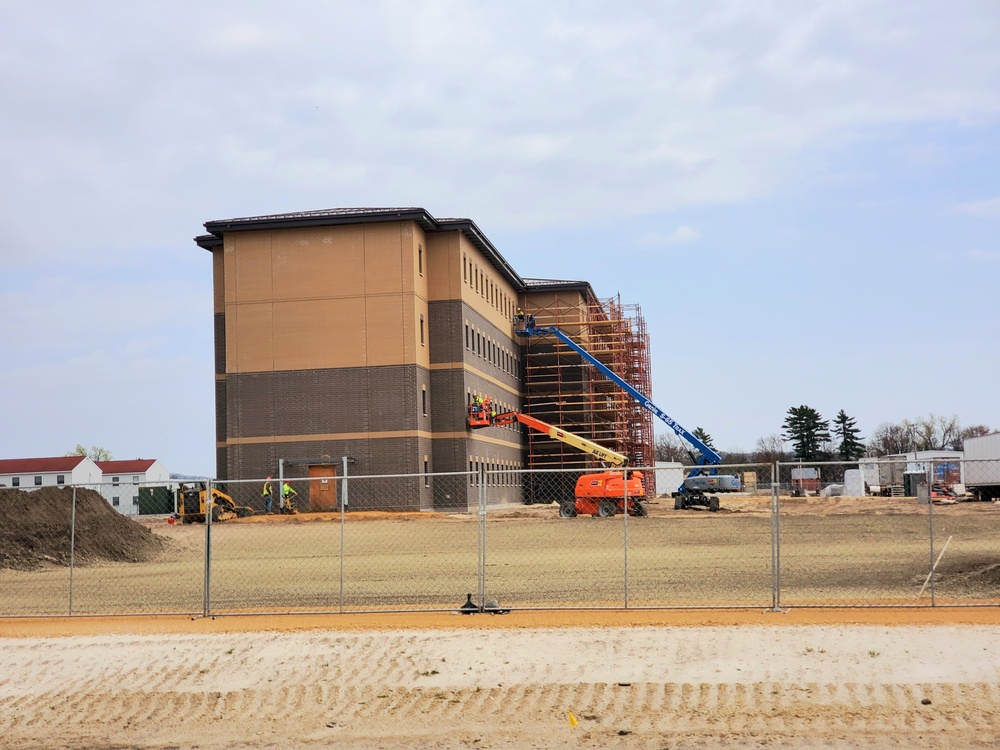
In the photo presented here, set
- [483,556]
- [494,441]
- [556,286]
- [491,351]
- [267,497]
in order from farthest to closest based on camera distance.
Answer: [556,286]
[491,351]
[494,441]
[267,497]
[483,556]

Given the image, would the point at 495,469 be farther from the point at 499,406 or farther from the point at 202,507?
the point at 202,507

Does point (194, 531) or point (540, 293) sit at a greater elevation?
point (540, 293)

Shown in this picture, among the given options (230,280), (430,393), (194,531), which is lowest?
(194,531)

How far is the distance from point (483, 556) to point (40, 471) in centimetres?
11110

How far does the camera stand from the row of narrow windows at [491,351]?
63.3m

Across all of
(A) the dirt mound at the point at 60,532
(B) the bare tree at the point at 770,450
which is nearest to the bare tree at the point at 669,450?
(B) the bare tree at the point at 770,450

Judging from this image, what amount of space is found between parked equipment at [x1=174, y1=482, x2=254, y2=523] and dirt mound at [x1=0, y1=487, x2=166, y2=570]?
1343cm

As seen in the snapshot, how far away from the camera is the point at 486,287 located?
70000 mm

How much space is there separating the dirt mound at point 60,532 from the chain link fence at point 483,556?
0.22 ft

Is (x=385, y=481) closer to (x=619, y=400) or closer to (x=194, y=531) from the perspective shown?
(x=194, y=531)

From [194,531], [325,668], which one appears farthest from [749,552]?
[194,531]

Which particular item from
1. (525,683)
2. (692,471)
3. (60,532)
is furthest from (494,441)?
(525,683)

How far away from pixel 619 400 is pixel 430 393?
24317mm

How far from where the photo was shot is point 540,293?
85938 millimetres
